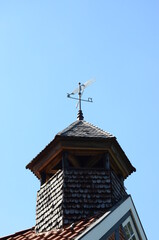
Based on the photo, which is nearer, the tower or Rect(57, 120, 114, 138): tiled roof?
the tower

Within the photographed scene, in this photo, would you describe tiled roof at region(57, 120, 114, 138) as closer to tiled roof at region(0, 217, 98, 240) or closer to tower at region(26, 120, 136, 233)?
tower at region(26, 120, 136, 233)

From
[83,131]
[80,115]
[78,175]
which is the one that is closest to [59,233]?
[78,175]

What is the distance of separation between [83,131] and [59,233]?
3163mm

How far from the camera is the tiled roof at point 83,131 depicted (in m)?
11.7

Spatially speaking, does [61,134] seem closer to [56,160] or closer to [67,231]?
[56,160]

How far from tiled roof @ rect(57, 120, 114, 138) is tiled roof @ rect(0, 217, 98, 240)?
2326 millimetres

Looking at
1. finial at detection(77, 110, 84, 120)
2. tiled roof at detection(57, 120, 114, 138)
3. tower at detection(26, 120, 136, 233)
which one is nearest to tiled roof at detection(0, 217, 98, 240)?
tower at detection(26, 120, 136, 233)

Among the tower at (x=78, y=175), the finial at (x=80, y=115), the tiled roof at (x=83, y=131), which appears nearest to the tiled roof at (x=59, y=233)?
the tower at (x=78, y=175)

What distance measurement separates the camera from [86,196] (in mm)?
10719

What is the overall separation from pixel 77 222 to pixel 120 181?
2.78m

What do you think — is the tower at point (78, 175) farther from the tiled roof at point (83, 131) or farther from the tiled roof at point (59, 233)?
the tiled roof at point (59, 233)

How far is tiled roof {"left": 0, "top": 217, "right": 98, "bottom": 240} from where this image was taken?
8.88 metres

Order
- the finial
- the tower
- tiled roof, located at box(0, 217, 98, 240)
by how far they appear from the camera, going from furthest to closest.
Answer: the finial
the tower
tiled roof, located at box(0, 217, 98, 240)

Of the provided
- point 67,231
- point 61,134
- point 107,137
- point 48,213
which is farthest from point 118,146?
point 67,231
